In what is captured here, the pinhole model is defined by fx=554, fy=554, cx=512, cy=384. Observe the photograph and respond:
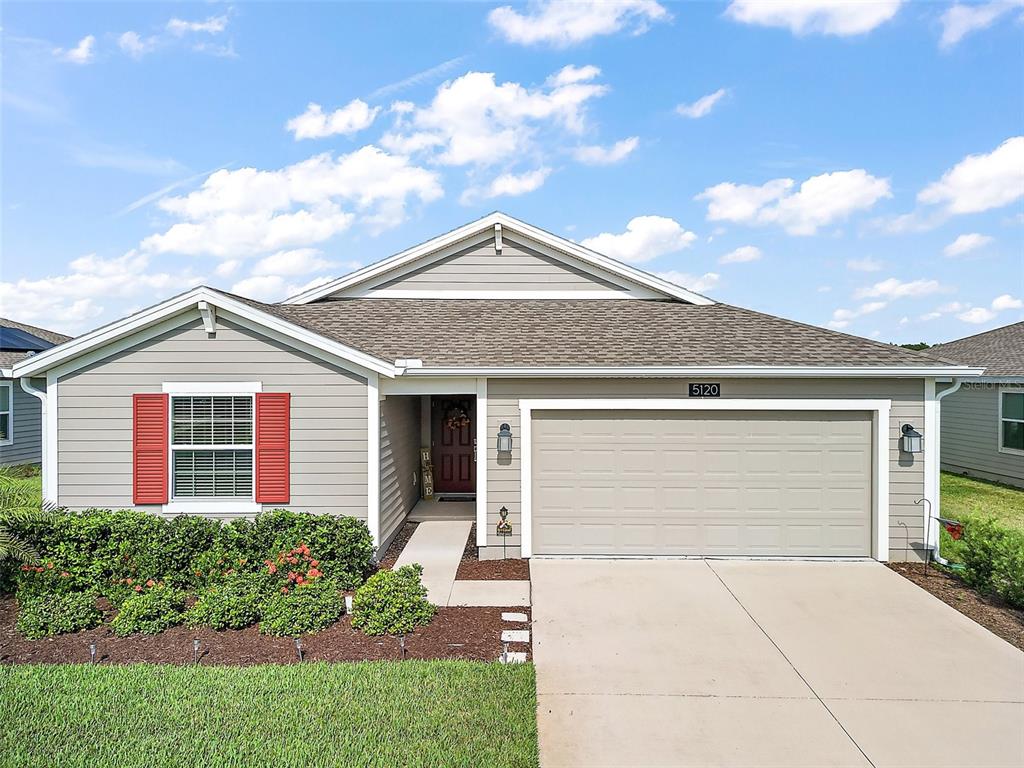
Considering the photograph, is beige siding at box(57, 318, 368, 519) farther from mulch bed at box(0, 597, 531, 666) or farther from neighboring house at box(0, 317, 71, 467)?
neighboring house at box(0, 317, 71, 467)

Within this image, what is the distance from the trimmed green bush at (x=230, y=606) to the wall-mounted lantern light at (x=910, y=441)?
8793 millimetres

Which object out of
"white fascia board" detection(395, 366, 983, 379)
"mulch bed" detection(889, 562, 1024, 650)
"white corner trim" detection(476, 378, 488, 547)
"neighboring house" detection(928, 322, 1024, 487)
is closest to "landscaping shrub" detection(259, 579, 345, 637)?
"white corner trim" detection(476, 378, 488, 547)

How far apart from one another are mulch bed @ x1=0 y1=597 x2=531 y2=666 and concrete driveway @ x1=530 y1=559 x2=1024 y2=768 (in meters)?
0.71

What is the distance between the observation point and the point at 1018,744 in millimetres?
4055

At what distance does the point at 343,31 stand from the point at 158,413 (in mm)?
7930

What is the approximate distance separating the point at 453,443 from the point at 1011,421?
13.6 m

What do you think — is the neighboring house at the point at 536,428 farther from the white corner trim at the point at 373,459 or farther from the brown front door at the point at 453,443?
the brown front door at the point at 453,443

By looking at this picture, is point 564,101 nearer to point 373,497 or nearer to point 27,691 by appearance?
point 373,497

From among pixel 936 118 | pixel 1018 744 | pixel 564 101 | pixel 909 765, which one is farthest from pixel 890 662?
pixel 564 101

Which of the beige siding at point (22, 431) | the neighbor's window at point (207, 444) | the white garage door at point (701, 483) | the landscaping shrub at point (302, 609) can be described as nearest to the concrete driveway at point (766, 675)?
the white garage door at point (701, 483)

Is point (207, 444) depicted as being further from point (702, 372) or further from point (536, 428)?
point (702, 372)

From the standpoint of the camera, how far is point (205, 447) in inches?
310

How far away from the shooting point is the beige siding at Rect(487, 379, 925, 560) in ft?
27.0

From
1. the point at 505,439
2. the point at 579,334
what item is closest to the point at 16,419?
the point at 505,439
